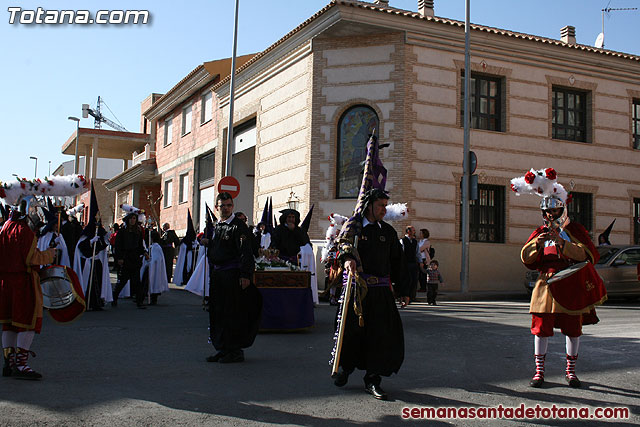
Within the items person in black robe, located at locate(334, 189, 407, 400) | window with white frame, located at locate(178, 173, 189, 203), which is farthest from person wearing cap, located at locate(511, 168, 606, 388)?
window with white frame, located at locate(178, 173, 189, 203)

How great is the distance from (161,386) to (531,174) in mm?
4120

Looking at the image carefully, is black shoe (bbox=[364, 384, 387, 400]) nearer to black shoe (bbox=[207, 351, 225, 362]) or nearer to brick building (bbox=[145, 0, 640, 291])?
black shoe (bbox=[207, 351, 225, 362])

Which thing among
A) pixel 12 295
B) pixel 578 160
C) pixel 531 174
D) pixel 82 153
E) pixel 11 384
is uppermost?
pixel 82 153

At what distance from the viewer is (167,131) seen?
126 feet

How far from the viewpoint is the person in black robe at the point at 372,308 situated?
19.4 feet

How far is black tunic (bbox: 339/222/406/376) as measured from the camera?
19.4 feet

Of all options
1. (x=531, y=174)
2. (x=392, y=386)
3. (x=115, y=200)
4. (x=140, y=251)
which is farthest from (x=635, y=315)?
(x=115, y=200)

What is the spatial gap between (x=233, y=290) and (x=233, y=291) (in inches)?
0.5

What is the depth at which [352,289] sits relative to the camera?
607 centimetres

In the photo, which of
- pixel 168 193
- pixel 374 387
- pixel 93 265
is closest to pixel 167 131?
pixel 168 193

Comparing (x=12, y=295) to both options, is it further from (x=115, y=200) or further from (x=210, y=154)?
(x=115, y=200)

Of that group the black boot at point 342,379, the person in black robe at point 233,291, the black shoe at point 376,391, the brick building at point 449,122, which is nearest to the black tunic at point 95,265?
the person in black robe at point 233,291

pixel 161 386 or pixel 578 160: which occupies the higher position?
pixel 578 160

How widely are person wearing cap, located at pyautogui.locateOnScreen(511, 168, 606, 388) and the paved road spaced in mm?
407
